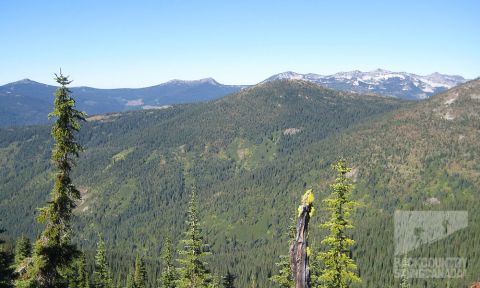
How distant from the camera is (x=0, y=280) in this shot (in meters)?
30.4

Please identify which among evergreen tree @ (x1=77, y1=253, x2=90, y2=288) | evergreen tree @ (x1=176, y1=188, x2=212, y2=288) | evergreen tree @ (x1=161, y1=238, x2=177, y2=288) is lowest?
evergreen tree @ (x1=77, y1=253, x2=90, y2=288)

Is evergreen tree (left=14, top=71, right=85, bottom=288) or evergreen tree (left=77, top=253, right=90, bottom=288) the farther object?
evergreen tree (left=77, top=253, right=90, bottom=288)

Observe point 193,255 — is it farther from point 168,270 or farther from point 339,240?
point 168,270

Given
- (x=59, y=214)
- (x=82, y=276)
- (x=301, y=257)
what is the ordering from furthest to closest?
(x=82, y=276) → (x=59, y=214) → (x=301, y=257)

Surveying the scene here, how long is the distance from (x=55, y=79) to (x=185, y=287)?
22.4 m

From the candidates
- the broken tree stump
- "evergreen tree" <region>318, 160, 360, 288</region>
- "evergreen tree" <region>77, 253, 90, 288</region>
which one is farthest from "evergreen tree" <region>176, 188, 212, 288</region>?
"evergreen tree" <region>77, 253, 90, 288</region>

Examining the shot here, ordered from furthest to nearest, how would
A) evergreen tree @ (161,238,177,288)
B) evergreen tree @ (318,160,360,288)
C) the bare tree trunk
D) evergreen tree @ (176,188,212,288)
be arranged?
evergreen tree @ (161,238,177,288), evergreen tree @ (176,188,212,288), evergreen tree @ (318,160,360,288), the bare tree trunk

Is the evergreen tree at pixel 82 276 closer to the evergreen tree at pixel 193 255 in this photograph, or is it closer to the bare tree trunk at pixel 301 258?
the evergreen tree at pixel 193 255

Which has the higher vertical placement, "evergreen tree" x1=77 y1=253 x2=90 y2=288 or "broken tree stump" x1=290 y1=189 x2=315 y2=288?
"broken tree stump" x1=290 y1=189 x2=315 y2=288

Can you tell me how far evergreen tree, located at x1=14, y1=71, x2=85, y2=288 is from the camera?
78.7 ft

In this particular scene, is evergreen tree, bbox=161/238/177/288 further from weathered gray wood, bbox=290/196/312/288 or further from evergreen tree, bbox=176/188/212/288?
weathered gray wood, bbox=290/196/312/288

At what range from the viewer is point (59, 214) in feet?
79.8

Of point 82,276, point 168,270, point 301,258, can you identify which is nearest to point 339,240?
point 301,258

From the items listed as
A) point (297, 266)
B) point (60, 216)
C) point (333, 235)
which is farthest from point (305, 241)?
point (60, 216)
